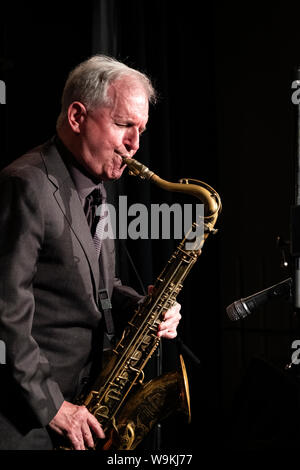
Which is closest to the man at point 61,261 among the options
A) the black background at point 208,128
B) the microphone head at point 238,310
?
the microphone head at point 238,310

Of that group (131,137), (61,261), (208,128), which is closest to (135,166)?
(131,137)

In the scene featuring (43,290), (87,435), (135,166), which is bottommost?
(87,435)

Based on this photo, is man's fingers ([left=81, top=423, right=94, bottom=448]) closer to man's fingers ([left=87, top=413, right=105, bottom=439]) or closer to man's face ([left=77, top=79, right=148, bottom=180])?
man's fingers ([left=87, top=413, right=105, bottom=439])

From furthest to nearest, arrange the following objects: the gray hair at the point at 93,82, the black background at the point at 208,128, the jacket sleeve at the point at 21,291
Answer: the black background at the point at 208,128 < the gray hair at the point at 93,82 < the jacket sleeve at the point at 21,291

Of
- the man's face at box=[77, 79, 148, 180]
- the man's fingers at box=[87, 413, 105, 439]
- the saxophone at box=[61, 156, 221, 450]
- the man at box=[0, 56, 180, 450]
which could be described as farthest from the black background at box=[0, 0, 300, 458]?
the man's face at box=[77, 79, 148, 180]

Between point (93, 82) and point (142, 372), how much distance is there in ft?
3.28

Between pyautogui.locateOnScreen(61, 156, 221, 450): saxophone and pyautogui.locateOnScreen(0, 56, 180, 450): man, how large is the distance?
84mm

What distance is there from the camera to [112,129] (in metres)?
1.71

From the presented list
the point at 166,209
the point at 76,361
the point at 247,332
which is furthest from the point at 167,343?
the point at 76,361

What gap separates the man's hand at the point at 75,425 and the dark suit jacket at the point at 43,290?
0.04 metres

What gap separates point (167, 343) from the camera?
111 inches

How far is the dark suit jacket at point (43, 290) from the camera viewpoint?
4.73ft

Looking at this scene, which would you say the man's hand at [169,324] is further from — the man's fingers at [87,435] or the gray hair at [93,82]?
the gray hair at [93,82]

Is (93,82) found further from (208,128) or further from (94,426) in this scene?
(208,128)
